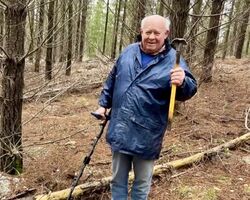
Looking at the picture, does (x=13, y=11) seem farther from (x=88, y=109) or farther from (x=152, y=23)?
(x=88, y=109)

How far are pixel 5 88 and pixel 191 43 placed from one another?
4.53 m

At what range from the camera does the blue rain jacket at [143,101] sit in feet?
11.0

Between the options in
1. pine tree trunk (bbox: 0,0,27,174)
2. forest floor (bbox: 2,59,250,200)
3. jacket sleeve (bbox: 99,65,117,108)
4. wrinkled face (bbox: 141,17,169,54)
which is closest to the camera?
wrinkled face (bbox: 141,17,169,54)

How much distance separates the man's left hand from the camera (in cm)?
317

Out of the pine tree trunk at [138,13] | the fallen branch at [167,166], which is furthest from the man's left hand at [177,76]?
the pine tree trunk at [138,13]

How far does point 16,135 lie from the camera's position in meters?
5.10

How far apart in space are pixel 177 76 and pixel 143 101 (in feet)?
1.34

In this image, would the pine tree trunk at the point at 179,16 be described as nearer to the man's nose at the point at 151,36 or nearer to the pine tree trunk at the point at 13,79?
the pine tree trunk at the point at 13,79

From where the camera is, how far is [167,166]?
5.16 m

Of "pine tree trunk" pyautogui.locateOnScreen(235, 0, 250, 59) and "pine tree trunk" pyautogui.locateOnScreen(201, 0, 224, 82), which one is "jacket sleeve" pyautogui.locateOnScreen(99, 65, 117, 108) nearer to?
"pine tree trunk" pyautogui.locateOnScreen(235, 0, 250, 59)

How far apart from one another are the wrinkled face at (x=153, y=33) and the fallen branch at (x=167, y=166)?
210 centimetres

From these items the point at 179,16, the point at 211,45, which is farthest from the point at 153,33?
the point at 211,45

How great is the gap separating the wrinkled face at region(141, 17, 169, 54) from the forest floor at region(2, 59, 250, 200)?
1.70 meters

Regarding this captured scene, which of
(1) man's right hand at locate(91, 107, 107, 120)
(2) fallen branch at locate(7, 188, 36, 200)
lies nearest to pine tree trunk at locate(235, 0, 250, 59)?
(1) man's right hand at locate(91, 107, 107, 120)
